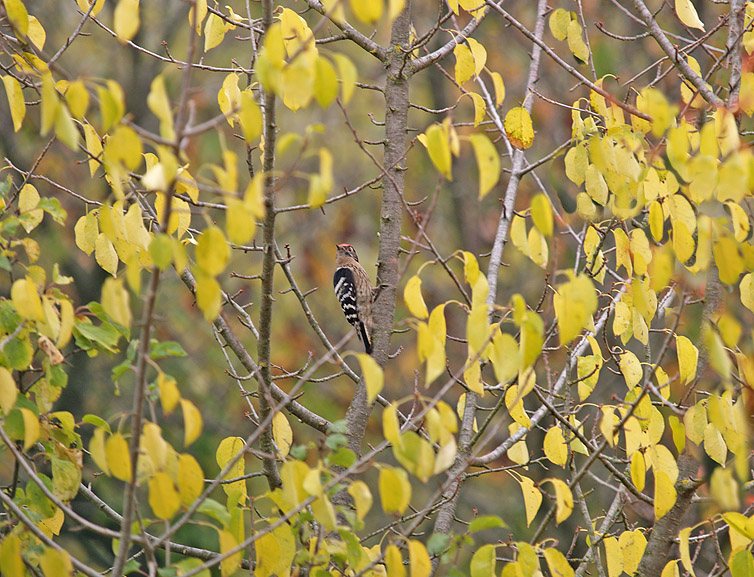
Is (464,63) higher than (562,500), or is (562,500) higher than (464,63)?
(464,63)

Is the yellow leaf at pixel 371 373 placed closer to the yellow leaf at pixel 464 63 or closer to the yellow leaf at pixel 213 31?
the yellow leaf at pixel 464 63

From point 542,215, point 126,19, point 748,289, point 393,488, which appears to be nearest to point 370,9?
point 126,19

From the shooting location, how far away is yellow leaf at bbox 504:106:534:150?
308cm

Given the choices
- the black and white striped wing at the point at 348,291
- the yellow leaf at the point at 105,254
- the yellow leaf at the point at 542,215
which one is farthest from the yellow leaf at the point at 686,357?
the black and white striped wing at the point at 348,291

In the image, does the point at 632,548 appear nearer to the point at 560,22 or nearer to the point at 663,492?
the point at 663,492

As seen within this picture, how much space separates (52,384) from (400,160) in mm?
1905

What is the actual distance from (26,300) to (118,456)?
1.77ft

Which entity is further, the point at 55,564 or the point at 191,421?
the point at 55,564

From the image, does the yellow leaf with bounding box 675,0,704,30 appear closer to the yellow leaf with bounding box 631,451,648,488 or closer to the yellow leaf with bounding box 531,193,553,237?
the yellow leaf with bounding box 531,193,553,237

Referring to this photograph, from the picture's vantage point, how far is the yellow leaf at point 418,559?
211cm

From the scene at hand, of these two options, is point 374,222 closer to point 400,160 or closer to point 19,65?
point 400,160

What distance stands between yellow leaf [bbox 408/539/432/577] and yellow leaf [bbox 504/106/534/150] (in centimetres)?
170

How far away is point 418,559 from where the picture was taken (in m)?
2.16

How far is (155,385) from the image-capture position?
223cm
